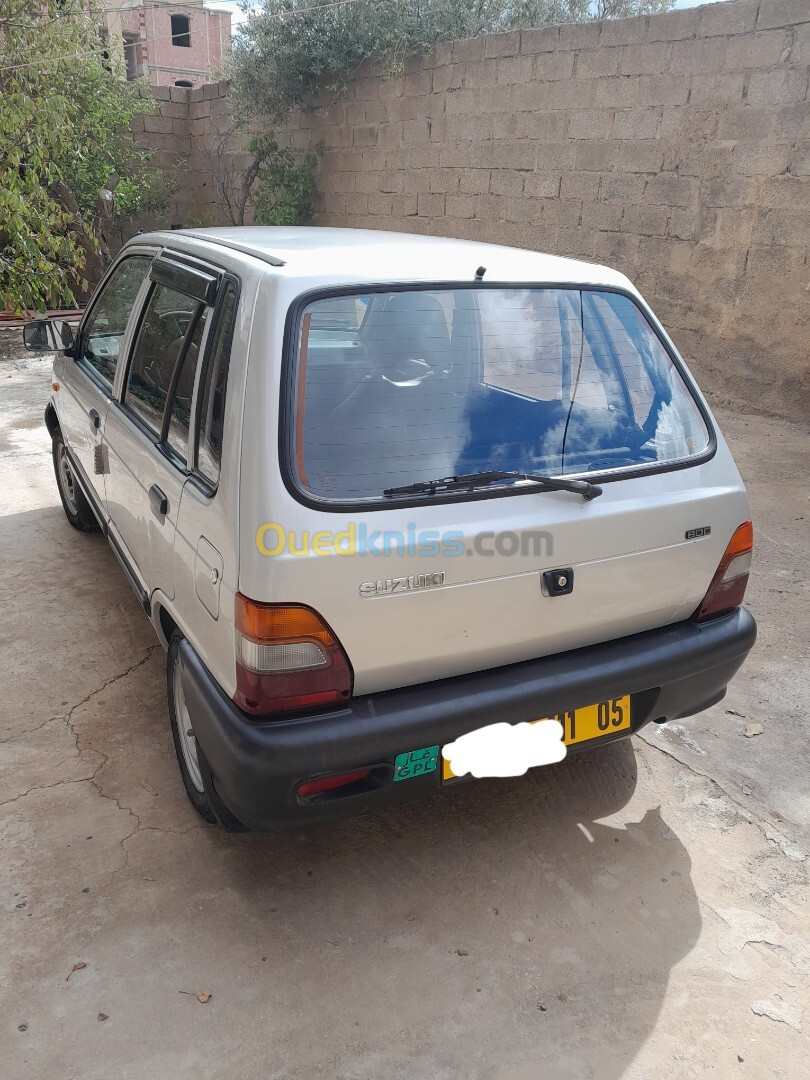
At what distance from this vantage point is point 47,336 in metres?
3.75

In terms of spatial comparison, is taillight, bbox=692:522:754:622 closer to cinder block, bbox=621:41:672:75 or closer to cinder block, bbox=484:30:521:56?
cinder block, bbox=621:41:672:75

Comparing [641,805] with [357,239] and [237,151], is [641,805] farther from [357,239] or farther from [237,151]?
[237,151]

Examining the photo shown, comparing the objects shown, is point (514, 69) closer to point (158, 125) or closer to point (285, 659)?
point (158, 125)

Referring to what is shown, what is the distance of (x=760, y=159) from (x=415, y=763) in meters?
5.89

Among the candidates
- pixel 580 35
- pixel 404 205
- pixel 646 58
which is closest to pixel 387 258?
pixel 646 58

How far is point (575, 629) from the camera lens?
7.38 ft

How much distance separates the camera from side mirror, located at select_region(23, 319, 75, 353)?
3.71 m

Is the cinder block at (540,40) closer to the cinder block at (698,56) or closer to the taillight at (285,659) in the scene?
the cinder block at (698,56)

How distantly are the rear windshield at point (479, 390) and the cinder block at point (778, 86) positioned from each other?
4572 millimetres

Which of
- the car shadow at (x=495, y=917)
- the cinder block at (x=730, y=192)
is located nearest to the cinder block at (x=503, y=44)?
the cinder block at (x=730, y=192)

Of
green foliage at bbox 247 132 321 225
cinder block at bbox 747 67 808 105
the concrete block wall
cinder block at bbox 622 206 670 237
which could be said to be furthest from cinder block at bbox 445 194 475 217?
cinder block at bbox 747 67 808 105

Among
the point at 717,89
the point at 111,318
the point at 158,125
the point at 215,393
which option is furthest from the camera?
the point at 158,125

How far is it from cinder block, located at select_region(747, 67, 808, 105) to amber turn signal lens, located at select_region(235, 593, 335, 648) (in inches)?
233

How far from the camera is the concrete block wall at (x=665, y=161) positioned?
6129mm
